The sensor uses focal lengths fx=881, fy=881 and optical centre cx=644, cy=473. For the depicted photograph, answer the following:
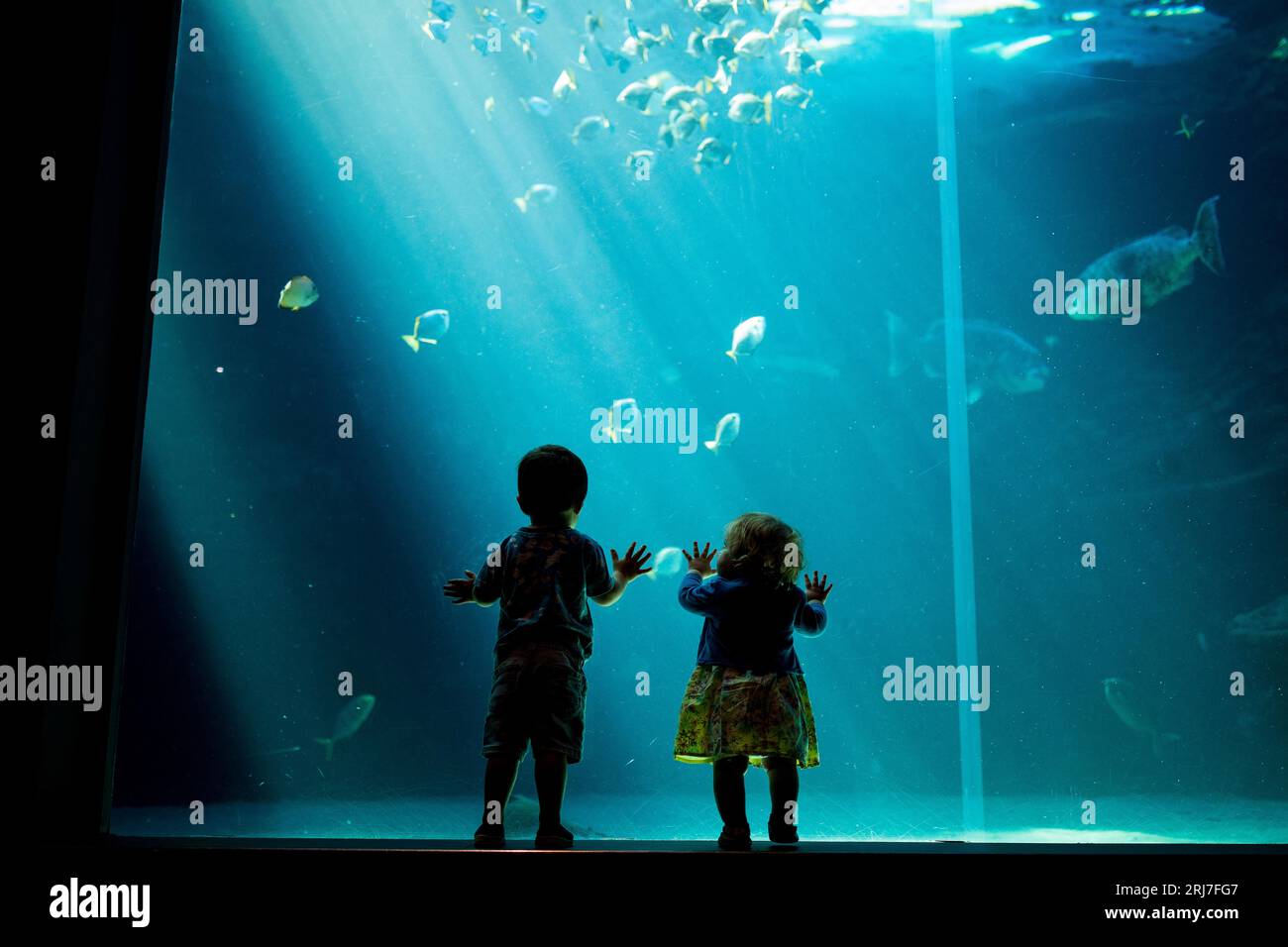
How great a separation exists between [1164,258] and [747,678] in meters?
5.72

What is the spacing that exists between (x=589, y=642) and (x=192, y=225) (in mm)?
7746

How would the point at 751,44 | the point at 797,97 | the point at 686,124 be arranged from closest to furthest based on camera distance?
the point at 686,124 → the point at 751,44 → the point at 797,97

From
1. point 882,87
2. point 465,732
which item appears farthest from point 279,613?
point 882,87

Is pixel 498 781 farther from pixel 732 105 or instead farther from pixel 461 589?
pixel 732 105

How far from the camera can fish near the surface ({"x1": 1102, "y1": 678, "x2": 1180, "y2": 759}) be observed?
7582 mm

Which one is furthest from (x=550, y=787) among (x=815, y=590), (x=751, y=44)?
(x=751, y=44)

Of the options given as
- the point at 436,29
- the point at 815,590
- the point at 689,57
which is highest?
the point at 689,57

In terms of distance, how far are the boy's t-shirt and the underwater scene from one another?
1970 mm

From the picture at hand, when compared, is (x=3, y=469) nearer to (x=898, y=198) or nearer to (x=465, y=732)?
(x=465, y=732)

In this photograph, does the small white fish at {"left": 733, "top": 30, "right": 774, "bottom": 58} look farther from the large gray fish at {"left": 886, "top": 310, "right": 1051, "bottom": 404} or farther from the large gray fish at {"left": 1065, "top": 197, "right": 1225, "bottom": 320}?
the large gray fish at {"left": 1065, "top": 197, "right": 1225, "bottom": 320}

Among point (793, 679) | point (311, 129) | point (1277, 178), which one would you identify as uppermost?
point (311, 129)

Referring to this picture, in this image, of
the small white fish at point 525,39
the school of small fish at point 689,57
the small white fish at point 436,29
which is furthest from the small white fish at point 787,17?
the small white fish at point 436,29

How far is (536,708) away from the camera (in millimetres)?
2943
